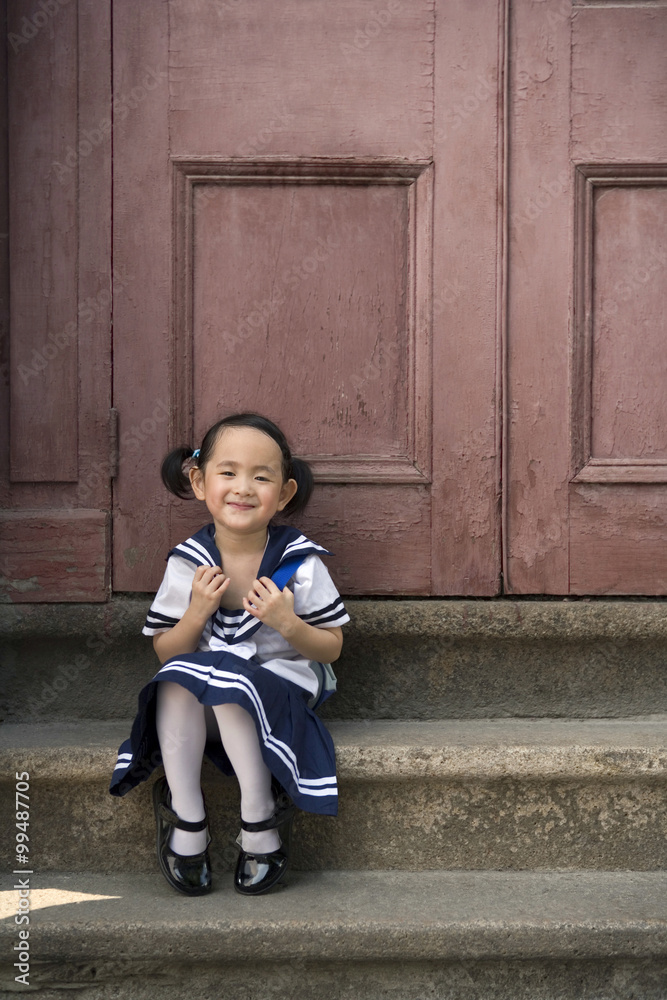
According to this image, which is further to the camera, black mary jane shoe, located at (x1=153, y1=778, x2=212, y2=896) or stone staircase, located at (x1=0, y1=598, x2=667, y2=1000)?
black mary jane shoe, located at (x1=153, y1=778, x2=212, y2=896)

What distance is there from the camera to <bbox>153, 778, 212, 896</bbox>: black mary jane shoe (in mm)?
1795

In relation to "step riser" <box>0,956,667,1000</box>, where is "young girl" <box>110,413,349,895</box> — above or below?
above

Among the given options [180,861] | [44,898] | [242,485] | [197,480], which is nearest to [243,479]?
[242,485]

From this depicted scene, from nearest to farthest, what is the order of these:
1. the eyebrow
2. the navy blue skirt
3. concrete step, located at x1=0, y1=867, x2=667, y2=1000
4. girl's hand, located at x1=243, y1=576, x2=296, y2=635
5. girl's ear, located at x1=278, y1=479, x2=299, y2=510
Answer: concrete step, located at x1=0, y1=867, x2=667, y2=1000 → the navy blue skirt → girl's hand, located at x1=243, y1=576, x2=296, y2=635 → the eyebrow → girl's ear, located at x1=278, y1=479, x2=299, y2=510

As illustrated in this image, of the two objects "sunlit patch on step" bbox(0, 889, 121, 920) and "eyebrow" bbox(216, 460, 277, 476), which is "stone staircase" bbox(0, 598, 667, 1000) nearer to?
"sunlit patch on step" bbox(0, 889, 121, 920)

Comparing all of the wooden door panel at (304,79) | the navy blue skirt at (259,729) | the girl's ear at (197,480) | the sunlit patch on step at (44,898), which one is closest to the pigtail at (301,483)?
the girl's ear at (197,480)

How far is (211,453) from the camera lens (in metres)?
2.04

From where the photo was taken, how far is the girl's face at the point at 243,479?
78.1 inches

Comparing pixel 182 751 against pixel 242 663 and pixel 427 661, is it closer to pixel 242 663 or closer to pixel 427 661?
pixel 242 663

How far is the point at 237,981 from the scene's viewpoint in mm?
1699

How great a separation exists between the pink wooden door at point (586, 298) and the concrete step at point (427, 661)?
120 millimetres

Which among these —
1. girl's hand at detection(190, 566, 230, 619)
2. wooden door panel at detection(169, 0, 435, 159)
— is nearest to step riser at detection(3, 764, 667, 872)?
girl's hand at detection(190, 566, 230, 619)

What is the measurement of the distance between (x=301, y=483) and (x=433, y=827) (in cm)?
82

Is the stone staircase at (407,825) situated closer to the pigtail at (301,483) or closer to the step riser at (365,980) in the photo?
the step riser at (365,980)
